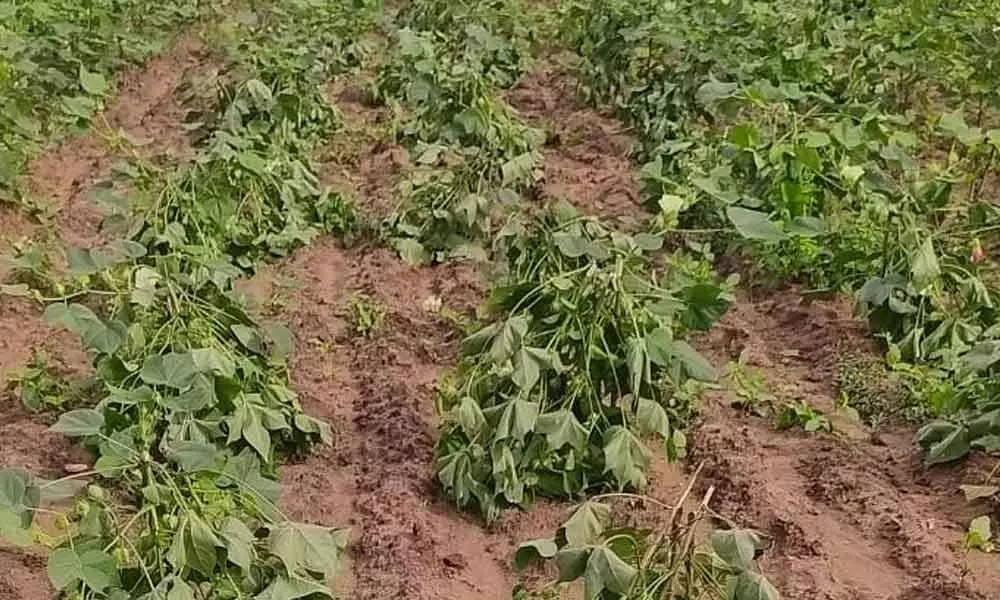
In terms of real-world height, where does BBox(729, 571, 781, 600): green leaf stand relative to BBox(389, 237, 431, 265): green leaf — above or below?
above

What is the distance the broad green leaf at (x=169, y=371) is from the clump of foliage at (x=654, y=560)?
3.48ft

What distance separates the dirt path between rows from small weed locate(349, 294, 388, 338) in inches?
34.6

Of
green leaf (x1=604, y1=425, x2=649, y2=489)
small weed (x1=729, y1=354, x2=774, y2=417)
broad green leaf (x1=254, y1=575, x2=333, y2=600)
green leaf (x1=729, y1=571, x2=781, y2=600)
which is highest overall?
green leaf (x1=729, y1=571, x2=781, y2=600)

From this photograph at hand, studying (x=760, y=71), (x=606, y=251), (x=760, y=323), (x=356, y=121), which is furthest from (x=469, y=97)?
(x=606, y=251)

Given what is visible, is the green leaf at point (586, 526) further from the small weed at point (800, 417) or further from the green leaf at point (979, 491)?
the small weed at point (800, 417)

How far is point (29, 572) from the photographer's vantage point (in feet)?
10.4

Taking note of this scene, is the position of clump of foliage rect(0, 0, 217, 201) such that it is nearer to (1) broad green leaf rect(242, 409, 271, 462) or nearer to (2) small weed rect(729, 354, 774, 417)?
(1) broad green leaf rect(242, 409, 271, 462)

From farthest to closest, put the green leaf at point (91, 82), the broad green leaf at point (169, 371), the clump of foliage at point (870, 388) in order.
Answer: the green leaf at point (91, 82) < the clump of foliage at point (870, 388) < the broad green leaf at point (169, 371)

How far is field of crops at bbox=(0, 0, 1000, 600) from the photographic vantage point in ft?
10.0

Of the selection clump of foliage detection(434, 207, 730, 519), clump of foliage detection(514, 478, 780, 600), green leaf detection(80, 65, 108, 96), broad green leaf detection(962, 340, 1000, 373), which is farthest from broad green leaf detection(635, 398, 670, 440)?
green leaf detection(80, 65, 108, 96)

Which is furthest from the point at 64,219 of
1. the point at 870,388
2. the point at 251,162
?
the point at 870,388

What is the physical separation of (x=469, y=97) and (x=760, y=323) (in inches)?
74.2

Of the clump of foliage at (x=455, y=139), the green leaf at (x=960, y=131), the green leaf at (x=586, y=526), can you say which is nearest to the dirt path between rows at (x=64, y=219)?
the clump of foliage at (x=455, y=139)

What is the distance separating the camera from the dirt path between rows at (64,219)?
3541mm
